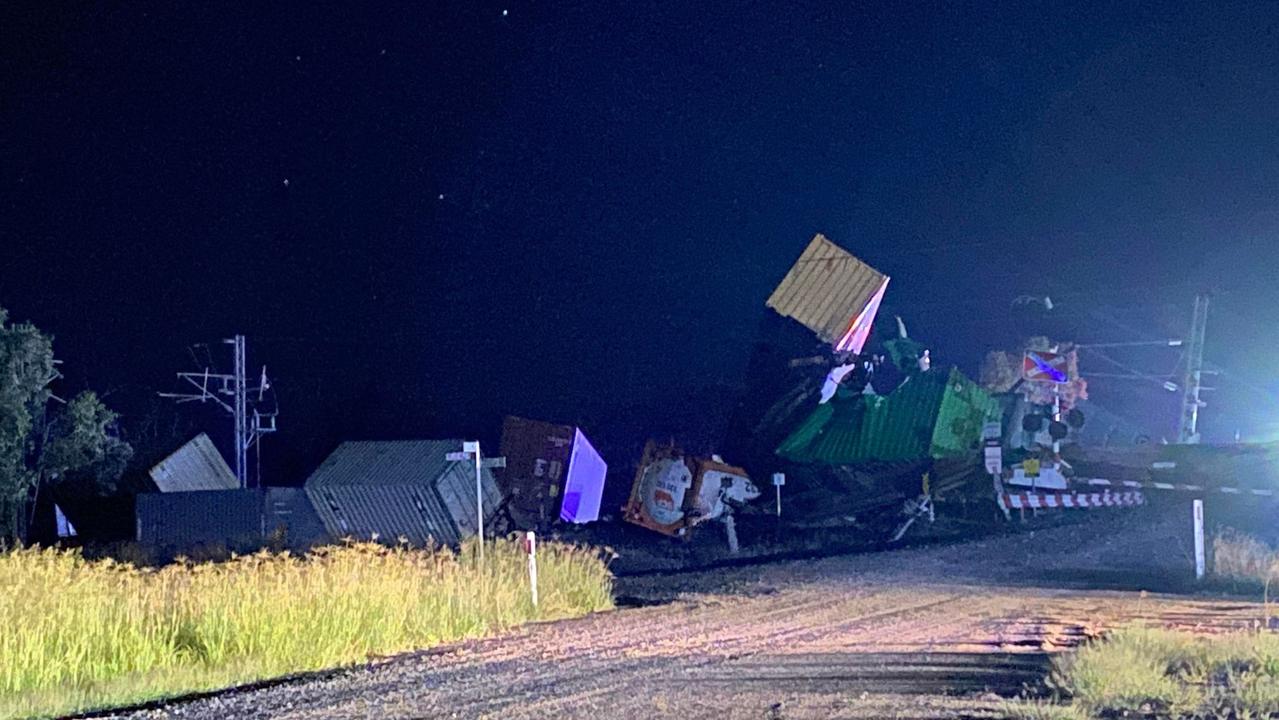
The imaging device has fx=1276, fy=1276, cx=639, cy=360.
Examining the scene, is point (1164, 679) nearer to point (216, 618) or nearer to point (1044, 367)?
point (216, 618)

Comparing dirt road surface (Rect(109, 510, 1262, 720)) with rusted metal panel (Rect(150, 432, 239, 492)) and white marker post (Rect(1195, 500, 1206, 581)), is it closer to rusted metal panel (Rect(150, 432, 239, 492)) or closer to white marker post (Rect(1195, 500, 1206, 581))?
white marker post (Rect(1195, 500, 1206, 581))

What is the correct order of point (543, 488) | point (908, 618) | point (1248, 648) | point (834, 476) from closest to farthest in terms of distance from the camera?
1. point (1248, 648)
2. point (908, 618)
3. point (834, 476)
4. point (543, 488)

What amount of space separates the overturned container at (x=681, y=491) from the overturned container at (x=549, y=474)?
4120 millimetres

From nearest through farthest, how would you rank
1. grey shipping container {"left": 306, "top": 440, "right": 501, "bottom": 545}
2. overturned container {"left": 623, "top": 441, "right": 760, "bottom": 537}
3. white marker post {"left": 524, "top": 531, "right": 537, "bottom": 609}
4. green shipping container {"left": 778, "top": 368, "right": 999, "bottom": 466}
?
white marker post {"left": 524, "top": 531, "right": 537, "bottom": 609}, overturned container {"left": 623, "top": 441, "right": 760, "bottom": 537}, green shipping container {"left": 778, "top": 368, "right": 999, "bottom": 466}, grey shipping container {"left": 306, "top": 440, "right": 501, "bottom": 545}

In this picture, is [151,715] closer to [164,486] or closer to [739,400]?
[739,400]

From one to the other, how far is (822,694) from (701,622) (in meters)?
4.77

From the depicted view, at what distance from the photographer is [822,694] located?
9.65 meters

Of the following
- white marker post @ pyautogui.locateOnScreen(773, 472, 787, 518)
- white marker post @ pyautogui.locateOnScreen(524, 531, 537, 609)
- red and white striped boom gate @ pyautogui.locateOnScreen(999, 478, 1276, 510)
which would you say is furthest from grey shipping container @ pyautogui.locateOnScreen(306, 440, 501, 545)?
white marker post @ pyautogui.locateOnScreen(524, 531, 537, 609)

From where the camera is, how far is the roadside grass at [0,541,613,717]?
35.7 feet

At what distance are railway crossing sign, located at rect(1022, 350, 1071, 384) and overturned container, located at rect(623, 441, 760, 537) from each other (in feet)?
22.7

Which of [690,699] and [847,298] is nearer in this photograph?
[690,699]

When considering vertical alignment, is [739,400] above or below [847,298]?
below

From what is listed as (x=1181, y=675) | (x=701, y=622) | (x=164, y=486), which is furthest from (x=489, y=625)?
(x=164, y=486)

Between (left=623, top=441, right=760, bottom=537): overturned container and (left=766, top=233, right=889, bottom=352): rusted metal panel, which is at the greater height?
(left=766, top=233, right=889, bottom=352): rusted metal panel
